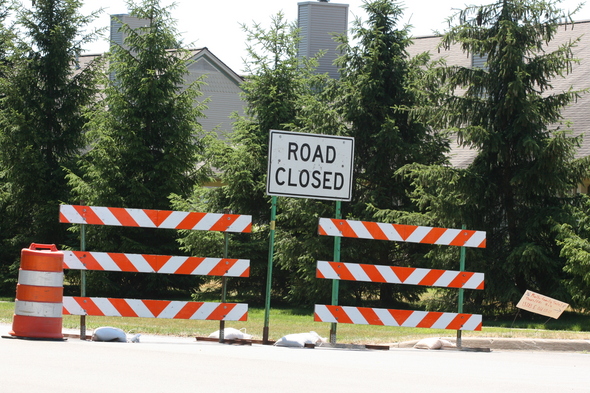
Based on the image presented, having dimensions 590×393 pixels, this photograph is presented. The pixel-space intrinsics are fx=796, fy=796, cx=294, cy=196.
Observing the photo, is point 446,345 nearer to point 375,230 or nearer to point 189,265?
point 375,230

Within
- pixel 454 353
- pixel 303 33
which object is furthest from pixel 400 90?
pixel 303 33

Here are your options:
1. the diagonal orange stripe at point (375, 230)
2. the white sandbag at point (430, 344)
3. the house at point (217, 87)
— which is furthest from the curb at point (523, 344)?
the house at point (217, 87)

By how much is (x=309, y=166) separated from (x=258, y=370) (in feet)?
12.8

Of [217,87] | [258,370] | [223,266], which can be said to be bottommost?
[258,370]

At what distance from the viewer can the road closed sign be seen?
420 inches

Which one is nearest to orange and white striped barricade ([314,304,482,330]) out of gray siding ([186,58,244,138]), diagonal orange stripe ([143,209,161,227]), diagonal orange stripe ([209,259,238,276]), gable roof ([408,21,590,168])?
diagonal orange stripe ([209,259,238,276])

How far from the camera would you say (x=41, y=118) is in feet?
79.1

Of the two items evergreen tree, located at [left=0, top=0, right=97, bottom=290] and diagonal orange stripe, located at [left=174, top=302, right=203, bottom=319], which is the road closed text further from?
evergreen tree, located at [left=0, top=0, right=97, bottom=290]

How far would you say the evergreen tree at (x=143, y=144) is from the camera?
21641mm

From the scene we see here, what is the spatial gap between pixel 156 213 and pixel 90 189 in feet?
39.4

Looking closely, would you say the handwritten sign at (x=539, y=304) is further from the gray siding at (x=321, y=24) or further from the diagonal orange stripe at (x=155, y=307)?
the gray siding at (x=321, y=24)

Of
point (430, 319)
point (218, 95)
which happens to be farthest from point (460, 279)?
point (218, 95)

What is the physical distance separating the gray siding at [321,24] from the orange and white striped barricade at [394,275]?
22.9 meters

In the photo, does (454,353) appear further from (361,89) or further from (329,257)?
(361,89)
